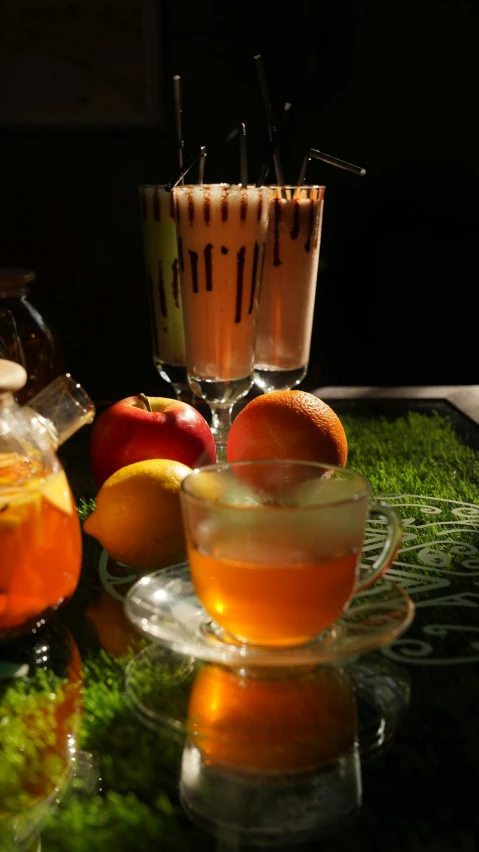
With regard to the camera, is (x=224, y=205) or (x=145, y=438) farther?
(x=224, y=205)

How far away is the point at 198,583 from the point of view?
579 millimetres

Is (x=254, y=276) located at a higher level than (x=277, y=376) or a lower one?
higher

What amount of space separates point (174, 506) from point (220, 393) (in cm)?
35

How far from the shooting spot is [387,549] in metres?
0.60

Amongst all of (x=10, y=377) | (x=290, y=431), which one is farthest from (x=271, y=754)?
(x=290, y=431)

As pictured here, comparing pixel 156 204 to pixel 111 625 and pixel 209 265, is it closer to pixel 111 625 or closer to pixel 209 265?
pixel 209 265

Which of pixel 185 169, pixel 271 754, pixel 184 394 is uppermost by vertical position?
pixel 185 169

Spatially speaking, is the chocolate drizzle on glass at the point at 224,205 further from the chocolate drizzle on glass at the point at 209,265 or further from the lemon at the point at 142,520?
the lemon at the point at 142,520

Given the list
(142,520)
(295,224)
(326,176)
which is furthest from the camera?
(326,176)

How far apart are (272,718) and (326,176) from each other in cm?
258

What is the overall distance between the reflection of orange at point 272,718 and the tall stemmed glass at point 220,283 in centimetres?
50

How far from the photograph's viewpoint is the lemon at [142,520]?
2.36ft

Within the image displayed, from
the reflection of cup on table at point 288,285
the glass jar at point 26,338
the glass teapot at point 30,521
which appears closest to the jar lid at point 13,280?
the glass jar at point 26,338

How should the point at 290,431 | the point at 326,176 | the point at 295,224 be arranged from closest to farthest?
the point at 290,431, the point at 295,224, the point at 326,176
